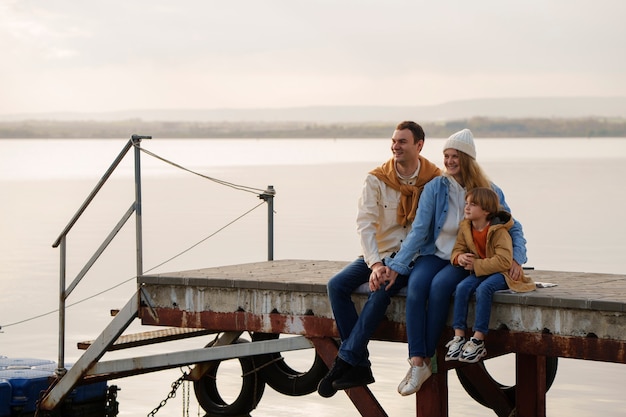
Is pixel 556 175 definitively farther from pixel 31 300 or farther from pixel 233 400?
pixel 233 400

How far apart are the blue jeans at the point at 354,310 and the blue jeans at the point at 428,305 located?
26 centimetres

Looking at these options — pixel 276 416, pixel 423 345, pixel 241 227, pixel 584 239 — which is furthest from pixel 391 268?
pixel 241 227

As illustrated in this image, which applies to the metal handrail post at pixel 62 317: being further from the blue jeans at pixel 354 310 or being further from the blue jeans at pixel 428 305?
the blue jeans at pixel 428 305

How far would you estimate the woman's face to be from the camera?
28.7 ft

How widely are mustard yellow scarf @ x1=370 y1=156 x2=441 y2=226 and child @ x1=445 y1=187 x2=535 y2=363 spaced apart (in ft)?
1.43

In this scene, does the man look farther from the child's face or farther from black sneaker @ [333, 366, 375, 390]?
the child's face

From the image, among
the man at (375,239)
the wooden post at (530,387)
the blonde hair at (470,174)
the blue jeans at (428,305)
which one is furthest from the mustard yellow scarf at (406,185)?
the wooden post at (530,387)

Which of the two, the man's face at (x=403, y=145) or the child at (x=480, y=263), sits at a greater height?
the man's face at (x=403, y=145)

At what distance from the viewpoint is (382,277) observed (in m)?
8.73

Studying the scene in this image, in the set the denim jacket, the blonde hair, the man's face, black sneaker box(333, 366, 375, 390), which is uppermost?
the man's face

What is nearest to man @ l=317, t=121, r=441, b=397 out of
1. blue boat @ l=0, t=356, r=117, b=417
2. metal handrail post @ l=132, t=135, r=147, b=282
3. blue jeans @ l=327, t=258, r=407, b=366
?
blue jeans @ l=327, t=258, r=407, b=366

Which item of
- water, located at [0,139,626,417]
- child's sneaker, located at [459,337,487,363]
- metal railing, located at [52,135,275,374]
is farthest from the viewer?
water, located at [0,139,626,417]

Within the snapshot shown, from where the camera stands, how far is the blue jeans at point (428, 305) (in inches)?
336

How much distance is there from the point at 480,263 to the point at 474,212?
340 millimetres
